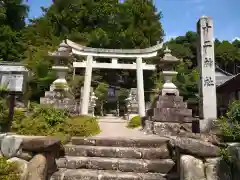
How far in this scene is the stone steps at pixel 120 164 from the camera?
431 cm

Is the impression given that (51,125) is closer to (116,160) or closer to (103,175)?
(116,160)

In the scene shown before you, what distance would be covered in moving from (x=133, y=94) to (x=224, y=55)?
86.2 feet

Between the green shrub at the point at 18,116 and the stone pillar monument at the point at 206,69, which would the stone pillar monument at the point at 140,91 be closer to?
the stone pillar monument at the point at 206,69

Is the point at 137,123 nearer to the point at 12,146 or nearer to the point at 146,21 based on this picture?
the point at 12,146

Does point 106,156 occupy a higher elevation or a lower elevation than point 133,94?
lower

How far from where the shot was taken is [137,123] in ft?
33.7

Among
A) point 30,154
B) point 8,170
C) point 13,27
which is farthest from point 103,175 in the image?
point 13,27

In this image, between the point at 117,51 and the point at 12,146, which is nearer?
the point at 12,146

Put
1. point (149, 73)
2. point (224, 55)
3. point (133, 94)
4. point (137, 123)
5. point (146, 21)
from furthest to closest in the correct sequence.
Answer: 1. point (224, 55)
2. point (146, 21)
3. point (149, 73)
4. point (133, 94)
5. point (137, 123)

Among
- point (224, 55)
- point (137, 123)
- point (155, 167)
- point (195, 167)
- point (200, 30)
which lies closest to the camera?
point (195, 167)

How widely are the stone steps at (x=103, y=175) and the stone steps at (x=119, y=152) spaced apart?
1.87 feet

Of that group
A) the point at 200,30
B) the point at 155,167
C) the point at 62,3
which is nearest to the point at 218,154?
the point at 155,167

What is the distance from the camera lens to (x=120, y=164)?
4.36 meters

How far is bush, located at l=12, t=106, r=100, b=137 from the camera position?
5.91 metres
